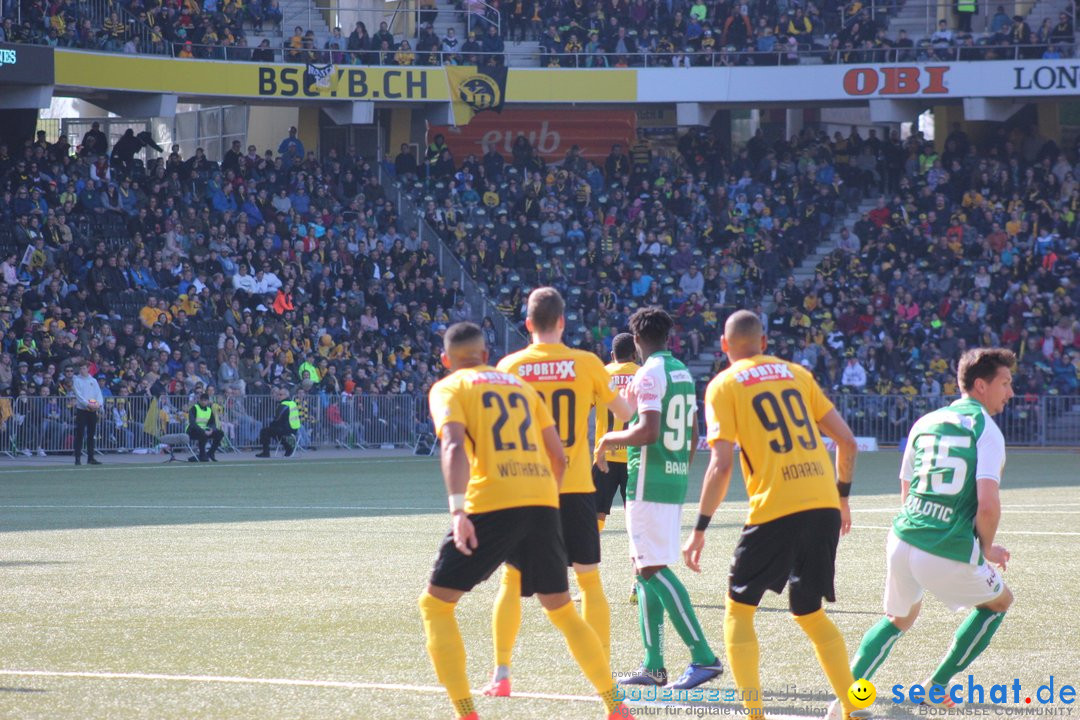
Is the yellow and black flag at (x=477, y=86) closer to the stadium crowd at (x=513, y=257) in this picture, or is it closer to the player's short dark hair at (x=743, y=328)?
the stadium crowd at (x=513, y=257)

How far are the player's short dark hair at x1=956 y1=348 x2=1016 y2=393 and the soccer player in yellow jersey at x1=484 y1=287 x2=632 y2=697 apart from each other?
1.70 metres

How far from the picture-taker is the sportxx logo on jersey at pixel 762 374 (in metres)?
7.27

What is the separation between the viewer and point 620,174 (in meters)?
42.0

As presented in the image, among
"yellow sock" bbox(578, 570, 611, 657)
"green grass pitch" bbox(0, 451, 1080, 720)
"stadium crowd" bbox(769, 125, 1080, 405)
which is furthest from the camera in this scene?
"stadium crowd" bbox(769, 125, 1080, 405)

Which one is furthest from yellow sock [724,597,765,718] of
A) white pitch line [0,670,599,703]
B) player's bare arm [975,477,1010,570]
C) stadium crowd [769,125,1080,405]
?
stadium crowd [769,125,1080,405]

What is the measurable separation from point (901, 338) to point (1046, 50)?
972 cm

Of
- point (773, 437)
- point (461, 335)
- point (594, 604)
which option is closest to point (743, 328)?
point (773, 437)

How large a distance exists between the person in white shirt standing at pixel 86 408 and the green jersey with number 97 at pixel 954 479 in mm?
21909

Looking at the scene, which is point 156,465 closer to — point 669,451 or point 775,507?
point 669,451

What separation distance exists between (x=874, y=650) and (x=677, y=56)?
3526cm

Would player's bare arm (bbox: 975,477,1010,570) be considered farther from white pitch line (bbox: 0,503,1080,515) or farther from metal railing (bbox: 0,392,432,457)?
metal railing (bbox: 0,392,432,457)

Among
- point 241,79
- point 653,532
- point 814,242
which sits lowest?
point 653,532

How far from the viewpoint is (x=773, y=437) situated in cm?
722

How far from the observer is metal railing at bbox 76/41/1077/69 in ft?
128
